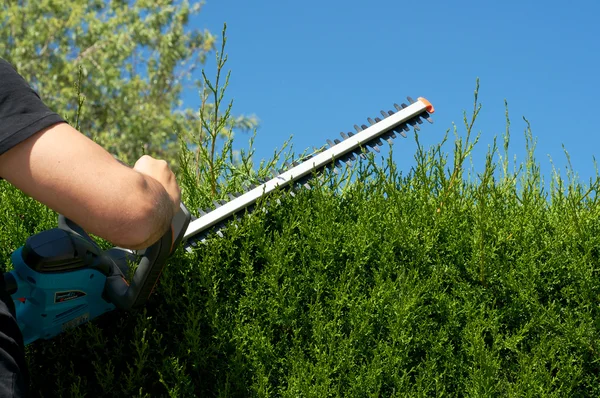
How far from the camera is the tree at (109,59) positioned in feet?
64.0

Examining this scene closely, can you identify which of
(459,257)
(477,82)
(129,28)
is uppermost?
(129,28)

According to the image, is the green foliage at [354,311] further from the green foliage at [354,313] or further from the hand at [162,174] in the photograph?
the hand at [162,174]

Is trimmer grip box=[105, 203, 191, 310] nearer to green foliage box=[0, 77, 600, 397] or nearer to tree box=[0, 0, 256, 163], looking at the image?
green foliage box=[0, 77, 600, 397]

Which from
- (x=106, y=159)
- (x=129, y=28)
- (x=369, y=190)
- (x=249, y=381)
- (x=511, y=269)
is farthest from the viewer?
(x=129, y=28)

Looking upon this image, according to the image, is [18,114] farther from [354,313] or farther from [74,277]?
[354,313]

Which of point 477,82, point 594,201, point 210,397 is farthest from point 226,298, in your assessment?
point 594,201

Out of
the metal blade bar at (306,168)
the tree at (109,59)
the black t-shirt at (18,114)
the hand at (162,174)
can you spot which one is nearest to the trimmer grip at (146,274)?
the hand at (162,174)

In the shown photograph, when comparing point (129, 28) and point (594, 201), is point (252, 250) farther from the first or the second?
point (129, 28)

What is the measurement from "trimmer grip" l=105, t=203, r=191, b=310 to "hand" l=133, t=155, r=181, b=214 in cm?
28

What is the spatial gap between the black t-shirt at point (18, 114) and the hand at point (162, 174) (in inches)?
16.6

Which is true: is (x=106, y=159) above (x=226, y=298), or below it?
above

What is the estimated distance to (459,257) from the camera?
3729 mm

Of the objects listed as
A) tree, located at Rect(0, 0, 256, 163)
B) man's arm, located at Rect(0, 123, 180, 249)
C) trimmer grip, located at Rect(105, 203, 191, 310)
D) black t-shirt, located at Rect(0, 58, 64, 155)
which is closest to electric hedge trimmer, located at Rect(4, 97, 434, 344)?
trimmer grip, located at Rect(105, 203, 191, 310)

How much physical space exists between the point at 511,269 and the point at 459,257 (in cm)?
28
